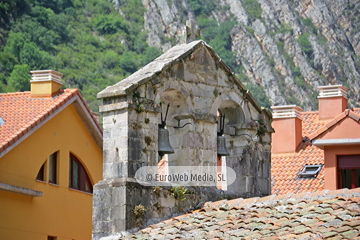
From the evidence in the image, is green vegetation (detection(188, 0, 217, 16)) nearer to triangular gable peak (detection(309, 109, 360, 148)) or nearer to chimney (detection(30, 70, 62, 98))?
chimney (detection(30, 70, 62, 98))

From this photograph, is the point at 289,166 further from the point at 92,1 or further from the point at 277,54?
the point at 92,1

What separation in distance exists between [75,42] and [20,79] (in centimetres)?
3072

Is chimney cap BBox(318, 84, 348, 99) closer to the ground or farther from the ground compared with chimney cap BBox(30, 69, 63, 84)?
farther from the ground

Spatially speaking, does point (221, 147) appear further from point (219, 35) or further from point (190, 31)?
point (219, 35)

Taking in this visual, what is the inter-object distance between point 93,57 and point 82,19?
1751 centimetres

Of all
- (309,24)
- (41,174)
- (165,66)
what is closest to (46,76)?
(41,174)

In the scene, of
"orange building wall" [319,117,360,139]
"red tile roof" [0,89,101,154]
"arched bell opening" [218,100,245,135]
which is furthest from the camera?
"orange building wall" [319,117,360,139]

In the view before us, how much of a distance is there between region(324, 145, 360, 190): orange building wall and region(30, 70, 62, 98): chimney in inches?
295

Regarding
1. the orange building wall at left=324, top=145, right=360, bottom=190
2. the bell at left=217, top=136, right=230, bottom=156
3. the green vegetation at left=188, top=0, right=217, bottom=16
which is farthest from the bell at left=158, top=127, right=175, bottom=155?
the green vegetation at left=188, top=0, right=217, bottom=16

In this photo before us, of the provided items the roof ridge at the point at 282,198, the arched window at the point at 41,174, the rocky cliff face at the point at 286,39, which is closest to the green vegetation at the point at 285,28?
the rocky cliff face at the point at 286,39

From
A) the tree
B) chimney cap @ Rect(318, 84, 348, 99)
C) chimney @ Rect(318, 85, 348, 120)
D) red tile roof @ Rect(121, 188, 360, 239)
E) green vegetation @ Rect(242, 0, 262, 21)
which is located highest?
green vegetation @ Rect(242, 0, 262, 21)

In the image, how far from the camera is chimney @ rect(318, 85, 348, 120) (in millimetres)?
27547

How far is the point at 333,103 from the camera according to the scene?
27719 millimetres

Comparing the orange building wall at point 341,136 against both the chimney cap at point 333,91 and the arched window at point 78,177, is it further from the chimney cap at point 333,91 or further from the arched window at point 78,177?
the arched window at point 78,177
